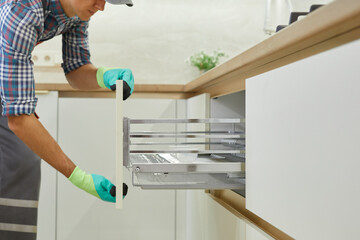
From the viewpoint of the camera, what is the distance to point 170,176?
47.6 inches

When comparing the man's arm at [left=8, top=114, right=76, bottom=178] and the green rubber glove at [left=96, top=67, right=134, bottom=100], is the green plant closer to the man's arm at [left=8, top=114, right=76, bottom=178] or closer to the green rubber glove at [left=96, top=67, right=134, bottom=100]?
the green rubber glove at [left=96, top=67, right=134, bottom=100]

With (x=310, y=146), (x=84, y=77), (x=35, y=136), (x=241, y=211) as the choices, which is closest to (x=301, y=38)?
(x=310, y=146)

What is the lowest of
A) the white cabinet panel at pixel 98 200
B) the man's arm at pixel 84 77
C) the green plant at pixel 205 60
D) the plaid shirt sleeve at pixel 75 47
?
the white cabinet panel at pixel 98 200

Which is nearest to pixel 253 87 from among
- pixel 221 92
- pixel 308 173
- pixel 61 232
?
pixel 308 173

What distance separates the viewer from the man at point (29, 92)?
46.5 inches

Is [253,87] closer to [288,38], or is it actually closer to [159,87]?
[288,38]

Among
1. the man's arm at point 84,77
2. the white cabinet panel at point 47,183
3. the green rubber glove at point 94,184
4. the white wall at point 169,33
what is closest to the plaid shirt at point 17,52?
the green rubber glove at point 94,184

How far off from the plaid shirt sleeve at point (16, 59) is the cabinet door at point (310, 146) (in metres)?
0.60

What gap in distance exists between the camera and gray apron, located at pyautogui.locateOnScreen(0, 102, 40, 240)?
138 centimetres

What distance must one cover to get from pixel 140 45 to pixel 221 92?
1.41 metres

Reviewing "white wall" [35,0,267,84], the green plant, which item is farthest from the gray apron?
the green plant

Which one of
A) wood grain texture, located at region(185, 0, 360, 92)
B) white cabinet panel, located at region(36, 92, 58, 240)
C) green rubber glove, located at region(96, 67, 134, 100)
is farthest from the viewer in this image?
white cabinet panel, located at region(36, 92, 58, 240)

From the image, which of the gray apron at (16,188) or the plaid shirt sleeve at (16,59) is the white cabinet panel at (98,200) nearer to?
the gray apron at (16,188)

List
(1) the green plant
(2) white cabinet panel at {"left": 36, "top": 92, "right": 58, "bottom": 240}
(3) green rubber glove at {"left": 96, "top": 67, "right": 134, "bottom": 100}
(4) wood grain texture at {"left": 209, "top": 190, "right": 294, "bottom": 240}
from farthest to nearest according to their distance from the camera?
(1) the green plant
(2) white cabinet panel at {"left": 36, "top": 92, "right": 58, "bottom": 240}
(3) green rubber glove at {"left": 96, "top": 67, "right": 134, "bottom": 100}
(4) wood grain texture at {"left": 209, "top": 190, "right": 294, "bottom": 240}
